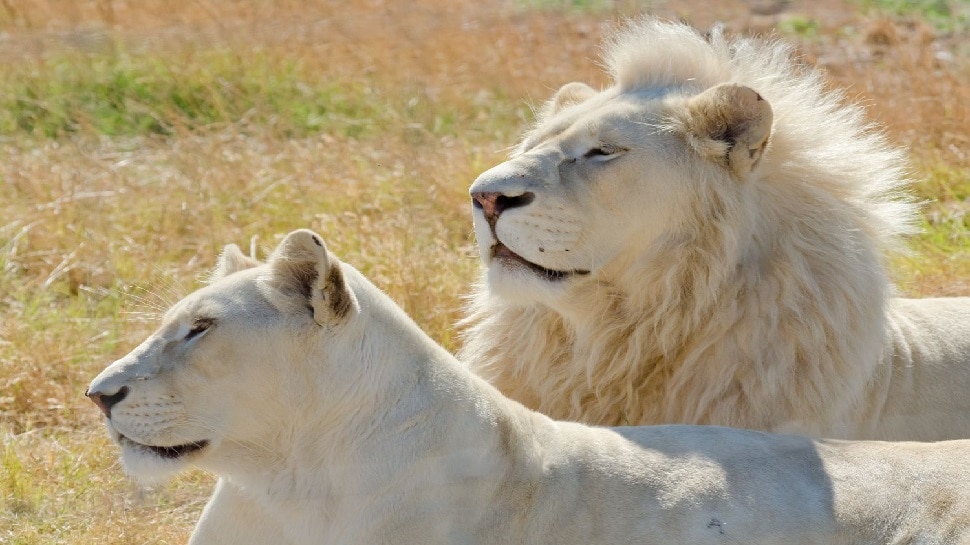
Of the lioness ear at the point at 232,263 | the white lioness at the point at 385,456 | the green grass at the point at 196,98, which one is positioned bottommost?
the green grass at the point at 196,98

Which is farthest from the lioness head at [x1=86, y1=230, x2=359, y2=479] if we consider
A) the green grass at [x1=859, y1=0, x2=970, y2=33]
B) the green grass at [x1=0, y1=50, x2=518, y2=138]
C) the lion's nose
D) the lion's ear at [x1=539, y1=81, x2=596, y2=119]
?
the green grass at [x1=859, y1=0, x2=970, y2=33]

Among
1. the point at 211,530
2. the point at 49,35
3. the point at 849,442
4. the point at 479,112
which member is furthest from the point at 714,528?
the point at 49,35

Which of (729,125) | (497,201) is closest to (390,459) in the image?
(497,201)

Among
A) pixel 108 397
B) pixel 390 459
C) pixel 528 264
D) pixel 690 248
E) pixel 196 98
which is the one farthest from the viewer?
pixel 196 98

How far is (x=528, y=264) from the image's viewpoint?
3.69 meters

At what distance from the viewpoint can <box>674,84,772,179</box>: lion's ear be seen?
3.71m

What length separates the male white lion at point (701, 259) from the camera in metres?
3.71

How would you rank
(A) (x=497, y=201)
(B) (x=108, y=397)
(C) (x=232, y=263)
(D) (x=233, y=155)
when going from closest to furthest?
(B) (x=108, y=397), (C) (x=232, y=263), (A) (x=497, y=201), (D) (x=233, y=155)

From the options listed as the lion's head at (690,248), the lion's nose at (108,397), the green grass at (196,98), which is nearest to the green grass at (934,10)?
the green grass at (196,98)

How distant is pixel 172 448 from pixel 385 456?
45 cm

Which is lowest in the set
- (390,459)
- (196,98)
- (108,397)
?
→ (196,98)

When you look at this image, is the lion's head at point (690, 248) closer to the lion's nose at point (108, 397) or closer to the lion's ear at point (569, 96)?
the lion's ear at point (569, 96)

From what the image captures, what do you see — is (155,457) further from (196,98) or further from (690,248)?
(196,98)

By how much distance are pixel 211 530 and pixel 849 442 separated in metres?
1.55
